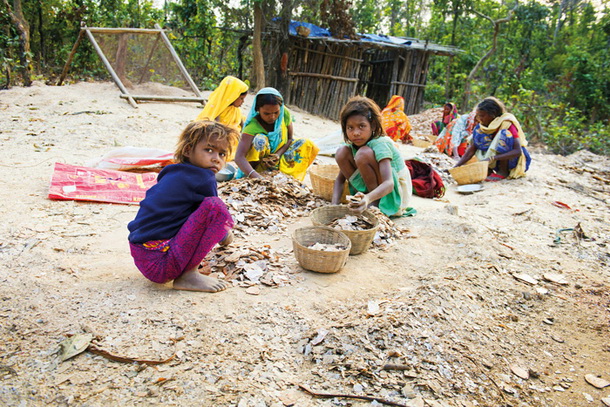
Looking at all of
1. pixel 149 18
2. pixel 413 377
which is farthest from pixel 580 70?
pixel 413 377

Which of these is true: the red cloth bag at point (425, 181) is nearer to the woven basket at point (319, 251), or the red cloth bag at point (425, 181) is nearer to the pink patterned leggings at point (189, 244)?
the woven basket at point (319, 251)

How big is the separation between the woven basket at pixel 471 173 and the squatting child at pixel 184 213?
3.72m

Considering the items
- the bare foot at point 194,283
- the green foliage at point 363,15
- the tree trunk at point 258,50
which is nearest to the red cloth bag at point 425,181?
the bare foot at point 194,283

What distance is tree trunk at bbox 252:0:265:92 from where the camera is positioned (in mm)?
9777

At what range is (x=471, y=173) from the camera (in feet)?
16.2

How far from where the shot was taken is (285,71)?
10656 millimetres

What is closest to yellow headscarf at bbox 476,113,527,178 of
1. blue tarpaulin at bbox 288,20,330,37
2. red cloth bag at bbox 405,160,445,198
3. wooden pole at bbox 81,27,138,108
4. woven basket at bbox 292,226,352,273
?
red cloth bag at bbox 405,160,445,198

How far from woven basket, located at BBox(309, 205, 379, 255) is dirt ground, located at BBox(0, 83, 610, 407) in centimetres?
9

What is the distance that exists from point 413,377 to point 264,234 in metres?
1.59

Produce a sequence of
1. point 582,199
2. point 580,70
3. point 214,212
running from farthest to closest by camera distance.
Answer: point 580,70 < point 582,199 < point 214,212

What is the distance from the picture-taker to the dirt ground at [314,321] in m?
1.55

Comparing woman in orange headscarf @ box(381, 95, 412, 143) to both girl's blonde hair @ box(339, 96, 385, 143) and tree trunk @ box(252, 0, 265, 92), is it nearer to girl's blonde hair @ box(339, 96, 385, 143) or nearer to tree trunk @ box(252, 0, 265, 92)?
tree trunk @ box(252, 0, 265, 92)

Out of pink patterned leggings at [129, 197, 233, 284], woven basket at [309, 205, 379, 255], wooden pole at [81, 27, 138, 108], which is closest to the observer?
pink patterned leggings at [129, 197, 233, 284]

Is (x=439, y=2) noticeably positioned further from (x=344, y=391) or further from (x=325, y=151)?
(x=344, y=391)
